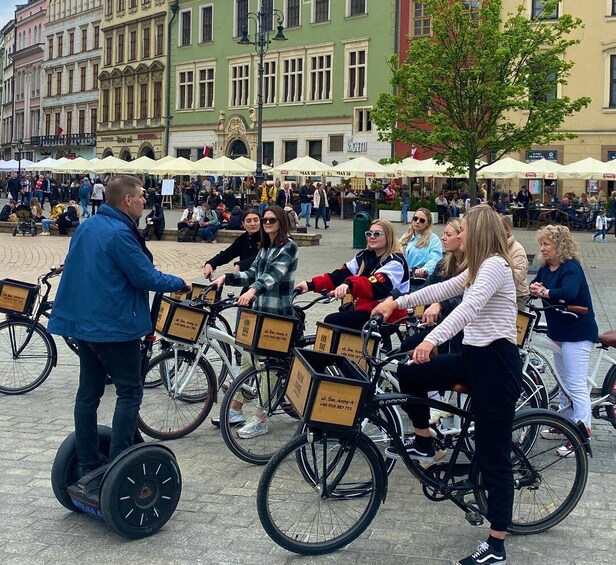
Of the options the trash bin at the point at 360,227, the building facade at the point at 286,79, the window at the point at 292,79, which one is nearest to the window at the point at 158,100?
the building facade at the point at 286,79

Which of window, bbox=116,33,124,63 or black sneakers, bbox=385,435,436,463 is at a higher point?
window, bbox=116,33,124,63

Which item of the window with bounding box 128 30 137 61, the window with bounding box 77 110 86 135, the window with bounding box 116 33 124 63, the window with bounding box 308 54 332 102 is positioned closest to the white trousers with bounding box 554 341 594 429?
the window with bounding box 308 54 332 102

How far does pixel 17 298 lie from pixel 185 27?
52.1 m

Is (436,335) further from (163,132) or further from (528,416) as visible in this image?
(163,132)

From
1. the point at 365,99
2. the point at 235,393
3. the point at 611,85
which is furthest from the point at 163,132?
the point at 235,393

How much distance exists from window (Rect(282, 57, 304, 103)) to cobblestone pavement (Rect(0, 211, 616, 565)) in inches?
1739

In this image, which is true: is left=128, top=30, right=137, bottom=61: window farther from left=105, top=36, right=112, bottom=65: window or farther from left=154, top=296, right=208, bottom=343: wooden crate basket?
left=154, top=296, right=208, bottom=343: wooden crate basket

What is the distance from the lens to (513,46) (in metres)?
21.8

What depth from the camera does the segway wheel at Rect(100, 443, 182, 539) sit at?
4.80m

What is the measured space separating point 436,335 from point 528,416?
2.53 ft

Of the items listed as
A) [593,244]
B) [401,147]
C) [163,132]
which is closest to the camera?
[593,244]

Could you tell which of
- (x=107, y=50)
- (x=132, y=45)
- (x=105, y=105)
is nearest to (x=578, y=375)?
(x=132, y=45)

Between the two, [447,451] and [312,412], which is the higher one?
[312,412]

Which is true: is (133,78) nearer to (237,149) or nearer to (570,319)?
(237,149)
